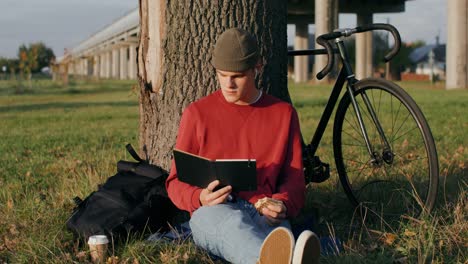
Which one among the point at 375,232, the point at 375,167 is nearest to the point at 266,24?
the point at 375,167

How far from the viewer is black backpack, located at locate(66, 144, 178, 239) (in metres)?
3.80

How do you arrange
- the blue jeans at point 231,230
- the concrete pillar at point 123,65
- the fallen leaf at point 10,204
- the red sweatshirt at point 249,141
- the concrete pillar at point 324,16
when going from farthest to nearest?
the concrete pillar at point 123,65 → the concrete pillar at point 324,16 → the fallen leaf at point 10,204 → the red sweatshirt at point 249,141 → the blue jeans at point 231,230

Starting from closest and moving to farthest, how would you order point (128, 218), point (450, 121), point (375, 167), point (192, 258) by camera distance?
point (192, 258) → point (128, 218) → point (375, 167) → point (450, 121)

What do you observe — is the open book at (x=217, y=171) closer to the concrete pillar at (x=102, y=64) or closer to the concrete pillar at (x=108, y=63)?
the concrete pillar at (x=108, y=63)

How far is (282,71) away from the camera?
4.73 meters

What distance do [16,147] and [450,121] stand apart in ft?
22.0

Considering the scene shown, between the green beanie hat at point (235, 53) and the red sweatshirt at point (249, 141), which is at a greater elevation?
the green beanie hat at point (235, 53)

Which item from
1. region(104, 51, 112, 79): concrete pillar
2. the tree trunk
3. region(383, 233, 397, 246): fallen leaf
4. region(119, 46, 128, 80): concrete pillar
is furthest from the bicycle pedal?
region(104, 51, 112, 79): concrete pillar

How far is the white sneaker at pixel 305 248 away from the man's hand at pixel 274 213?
49cm

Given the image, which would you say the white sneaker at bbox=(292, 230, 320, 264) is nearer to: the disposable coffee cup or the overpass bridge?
the disposable coffee cup

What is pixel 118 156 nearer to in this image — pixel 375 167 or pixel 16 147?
pixel 16 147

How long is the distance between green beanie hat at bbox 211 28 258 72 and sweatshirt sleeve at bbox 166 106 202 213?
0.35 metres

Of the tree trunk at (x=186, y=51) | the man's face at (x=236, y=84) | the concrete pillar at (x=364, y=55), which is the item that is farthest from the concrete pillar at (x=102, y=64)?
the man's face at (x=236, y=84)

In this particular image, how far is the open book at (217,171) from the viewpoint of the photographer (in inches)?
128
